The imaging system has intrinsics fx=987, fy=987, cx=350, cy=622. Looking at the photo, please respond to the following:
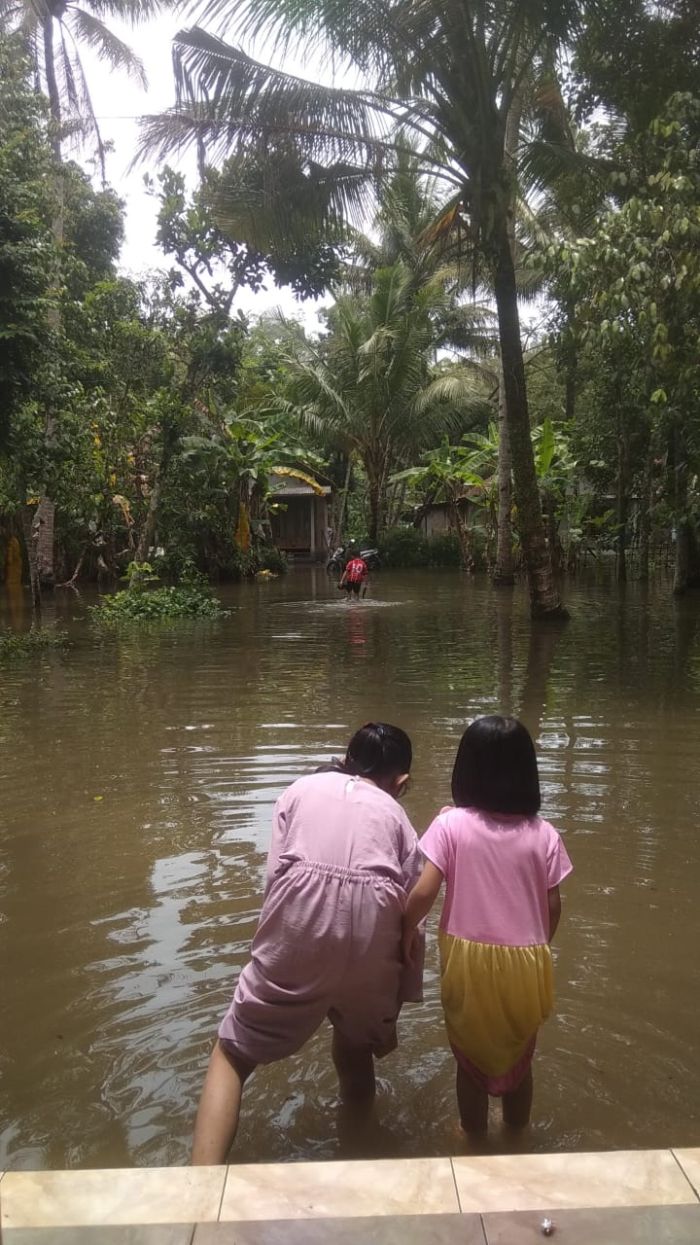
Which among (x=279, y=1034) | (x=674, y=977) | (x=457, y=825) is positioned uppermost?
(x=457, y=825)

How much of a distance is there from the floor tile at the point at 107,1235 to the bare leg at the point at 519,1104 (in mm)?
1164

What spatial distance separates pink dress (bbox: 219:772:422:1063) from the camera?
7.87ft

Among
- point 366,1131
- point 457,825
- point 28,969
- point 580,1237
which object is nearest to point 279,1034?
point 366,1131

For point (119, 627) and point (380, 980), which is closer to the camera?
point (380, 980)

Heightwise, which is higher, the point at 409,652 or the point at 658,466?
the point at 658,466

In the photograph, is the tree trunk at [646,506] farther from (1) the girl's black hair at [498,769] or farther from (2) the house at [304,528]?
(1) the girl's black hair at [498,769]

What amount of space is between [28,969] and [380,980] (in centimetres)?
179

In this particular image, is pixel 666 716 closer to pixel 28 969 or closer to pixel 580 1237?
pixel 28 969

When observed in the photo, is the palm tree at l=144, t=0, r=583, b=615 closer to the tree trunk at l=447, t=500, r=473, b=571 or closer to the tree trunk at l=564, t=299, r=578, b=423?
the tree trunk at l=564, t=299, r=578, b=423

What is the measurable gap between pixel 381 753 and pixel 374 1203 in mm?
1110

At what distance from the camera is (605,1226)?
1.67m

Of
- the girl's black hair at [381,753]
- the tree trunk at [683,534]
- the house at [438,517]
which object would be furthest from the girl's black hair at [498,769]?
the house at [438,517]

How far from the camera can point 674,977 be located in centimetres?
360

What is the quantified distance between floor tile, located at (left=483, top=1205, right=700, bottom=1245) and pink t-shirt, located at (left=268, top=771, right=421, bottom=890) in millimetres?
887
